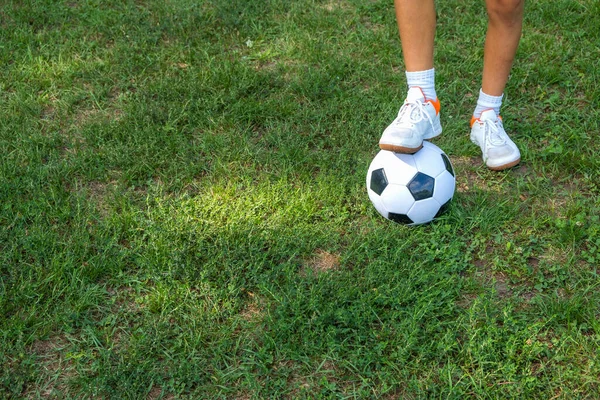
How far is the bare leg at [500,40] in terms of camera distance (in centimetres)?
325

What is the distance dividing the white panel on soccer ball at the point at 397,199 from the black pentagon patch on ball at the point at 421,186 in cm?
3

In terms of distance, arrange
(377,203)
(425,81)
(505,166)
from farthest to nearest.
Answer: (505,166) → (425,81) → (377,203)

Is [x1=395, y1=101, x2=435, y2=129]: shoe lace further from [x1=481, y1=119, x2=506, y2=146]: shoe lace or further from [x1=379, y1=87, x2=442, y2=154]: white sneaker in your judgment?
[x1=481, y1=119, x2=506, y2=146]: shoe lace

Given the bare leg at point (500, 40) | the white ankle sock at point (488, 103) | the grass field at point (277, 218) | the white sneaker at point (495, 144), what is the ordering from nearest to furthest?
the grass field at point (277, 218), the bare leg at point (500, 40), the white sneaker at point (495, 144), the white ankle sock at point (488, 103)

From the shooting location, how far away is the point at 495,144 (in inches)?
139

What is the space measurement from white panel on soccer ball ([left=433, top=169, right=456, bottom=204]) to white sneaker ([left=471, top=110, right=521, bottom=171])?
443mm

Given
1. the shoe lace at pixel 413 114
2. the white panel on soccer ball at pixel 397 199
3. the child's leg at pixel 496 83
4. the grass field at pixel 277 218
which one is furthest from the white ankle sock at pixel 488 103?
the white panel on soccer ball at pixel 397 199

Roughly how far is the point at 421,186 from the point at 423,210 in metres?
0.12

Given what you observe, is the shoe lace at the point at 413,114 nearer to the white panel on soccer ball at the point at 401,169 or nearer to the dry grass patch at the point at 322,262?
the white panel on soccer ball at the point at 401,169

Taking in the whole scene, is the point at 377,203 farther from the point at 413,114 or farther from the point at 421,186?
the point at 413,114

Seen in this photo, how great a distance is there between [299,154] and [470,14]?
2024 mm

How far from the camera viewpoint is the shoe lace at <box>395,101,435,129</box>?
321 cm

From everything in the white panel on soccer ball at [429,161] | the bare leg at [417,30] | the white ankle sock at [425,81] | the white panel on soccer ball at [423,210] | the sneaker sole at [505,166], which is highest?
the bare leg at [417,30]

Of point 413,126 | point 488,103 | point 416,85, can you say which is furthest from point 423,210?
point 488,103
